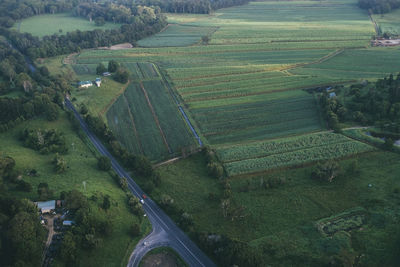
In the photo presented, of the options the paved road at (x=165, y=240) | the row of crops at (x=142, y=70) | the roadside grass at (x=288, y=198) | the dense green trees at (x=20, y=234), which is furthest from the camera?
the row of crops at (x=142, y=70)

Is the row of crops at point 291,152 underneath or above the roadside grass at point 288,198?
above

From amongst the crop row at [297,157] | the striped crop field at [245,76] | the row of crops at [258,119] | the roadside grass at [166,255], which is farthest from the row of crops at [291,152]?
the roadside grass at [166,255]

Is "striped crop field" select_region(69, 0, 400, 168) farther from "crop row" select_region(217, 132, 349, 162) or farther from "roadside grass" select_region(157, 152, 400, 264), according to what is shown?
"roadside grass" select_region(157, 152, 400, 264)

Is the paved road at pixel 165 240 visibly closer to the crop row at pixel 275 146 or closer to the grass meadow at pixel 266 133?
the grass meadow at pixel 266 133

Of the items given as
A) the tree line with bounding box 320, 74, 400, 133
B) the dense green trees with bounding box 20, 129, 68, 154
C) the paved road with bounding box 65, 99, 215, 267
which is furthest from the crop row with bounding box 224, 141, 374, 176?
the dense green trees with bounding box 20, 129, 68, 154

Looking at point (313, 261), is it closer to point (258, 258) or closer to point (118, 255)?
point (258, 258)
